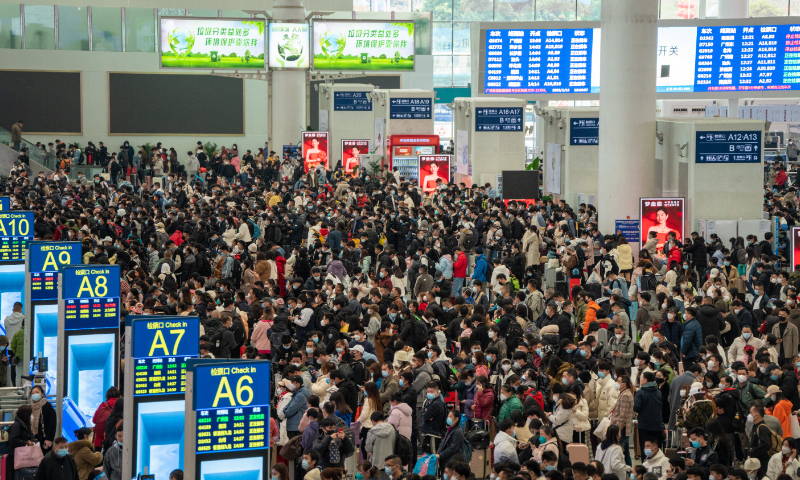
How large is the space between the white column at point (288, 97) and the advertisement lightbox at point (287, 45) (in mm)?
423

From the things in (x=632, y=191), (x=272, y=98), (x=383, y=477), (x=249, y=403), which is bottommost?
(x=383, y=477)

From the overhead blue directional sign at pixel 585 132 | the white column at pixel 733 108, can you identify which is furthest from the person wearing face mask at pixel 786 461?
the white column at pixel 733 108

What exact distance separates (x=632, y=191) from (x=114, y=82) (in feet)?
89.1

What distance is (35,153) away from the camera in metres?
34.9

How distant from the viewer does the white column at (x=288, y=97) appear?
3753cm

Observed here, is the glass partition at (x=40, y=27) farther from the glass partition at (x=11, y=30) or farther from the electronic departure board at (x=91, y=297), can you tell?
the electronic departure board at (x=91, y=297)

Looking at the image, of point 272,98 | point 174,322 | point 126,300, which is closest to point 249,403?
point 174,322

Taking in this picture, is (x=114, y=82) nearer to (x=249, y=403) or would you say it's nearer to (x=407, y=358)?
(x=407, y=358)

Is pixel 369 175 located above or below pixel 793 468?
above

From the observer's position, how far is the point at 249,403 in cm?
818

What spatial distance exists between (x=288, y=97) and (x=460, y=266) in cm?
2158

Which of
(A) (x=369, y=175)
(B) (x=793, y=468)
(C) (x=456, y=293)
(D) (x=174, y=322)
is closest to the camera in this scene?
(B) (x=793, y=468)

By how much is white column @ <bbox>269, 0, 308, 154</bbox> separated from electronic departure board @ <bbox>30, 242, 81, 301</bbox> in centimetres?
2423

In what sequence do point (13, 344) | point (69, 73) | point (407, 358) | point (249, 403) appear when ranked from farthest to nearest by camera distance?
1. point (69, 73)
2. point (13, 344)
3. point (407, 358)
4. point (249, 403)
